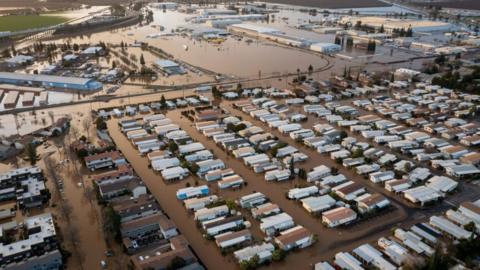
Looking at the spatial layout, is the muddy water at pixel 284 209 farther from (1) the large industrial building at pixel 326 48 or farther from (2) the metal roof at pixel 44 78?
(1) the large industrial building at pixel 326 48

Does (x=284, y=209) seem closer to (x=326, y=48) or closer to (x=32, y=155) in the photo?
(x=32, y=155)

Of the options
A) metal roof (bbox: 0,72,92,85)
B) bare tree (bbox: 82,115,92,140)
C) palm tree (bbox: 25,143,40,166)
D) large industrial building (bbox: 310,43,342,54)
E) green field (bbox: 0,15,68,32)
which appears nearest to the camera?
palm tree (bbox: 25,143,40,166)

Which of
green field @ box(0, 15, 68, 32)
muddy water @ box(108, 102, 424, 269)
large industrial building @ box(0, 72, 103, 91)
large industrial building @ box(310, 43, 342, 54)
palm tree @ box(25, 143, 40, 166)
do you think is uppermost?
green field @ box(0, 15, 68, 32)

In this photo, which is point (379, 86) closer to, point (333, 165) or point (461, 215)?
point (333, 165)

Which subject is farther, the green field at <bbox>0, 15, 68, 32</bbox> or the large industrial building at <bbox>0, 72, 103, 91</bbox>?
the green field at <bbox>0, 15, 68, 32</bbox>

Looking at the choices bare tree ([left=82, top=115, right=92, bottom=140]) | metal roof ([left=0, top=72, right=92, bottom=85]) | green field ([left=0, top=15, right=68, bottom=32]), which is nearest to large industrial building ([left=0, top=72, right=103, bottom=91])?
metal roof ([left=0, top=72, right=92, bottom=85])

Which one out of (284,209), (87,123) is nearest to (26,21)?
(87,123)

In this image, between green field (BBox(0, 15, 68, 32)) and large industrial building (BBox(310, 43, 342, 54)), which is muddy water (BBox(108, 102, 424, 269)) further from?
green field (BBox(0, 15, 68, 32))
